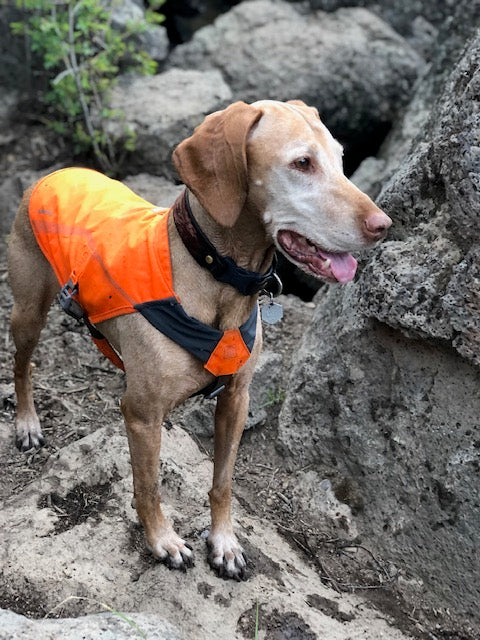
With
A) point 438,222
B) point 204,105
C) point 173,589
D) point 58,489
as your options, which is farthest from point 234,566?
point 204,105

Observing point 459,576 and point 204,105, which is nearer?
point 459,576

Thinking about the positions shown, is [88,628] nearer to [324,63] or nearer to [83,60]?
[83,60]

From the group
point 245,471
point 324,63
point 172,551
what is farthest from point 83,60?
point 172,551

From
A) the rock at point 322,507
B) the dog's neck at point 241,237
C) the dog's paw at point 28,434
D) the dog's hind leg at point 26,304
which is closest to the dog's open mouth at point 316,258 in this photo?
the dog's neck at point 241,237

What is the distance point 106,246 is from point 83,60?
4.16 metres

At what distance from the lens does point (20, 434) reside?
15.4ft

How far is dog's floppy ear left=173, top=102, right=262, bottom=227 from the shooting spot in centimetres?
299

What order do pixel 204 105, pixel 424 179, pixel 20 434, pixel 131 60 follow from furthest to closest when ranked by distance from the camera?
1. pixel 131 60
2. pixel 204 105
3. pixel 20 434
4. pixel 424 179

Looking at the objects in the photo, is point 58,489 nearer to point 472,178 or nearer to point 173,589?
point 173,589

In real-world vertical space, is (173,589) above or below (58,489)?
above

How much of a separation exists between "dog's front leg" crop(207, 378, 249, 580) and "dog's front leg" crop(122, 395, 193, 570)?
146 millimetres

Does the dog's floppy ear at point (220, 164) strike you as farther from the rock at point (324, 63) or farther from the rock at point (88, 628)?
the rock at point (324, 63)

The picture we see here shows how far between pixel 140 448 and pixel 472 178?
74.1 inches

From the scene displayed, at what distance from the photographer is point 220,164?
299cm
